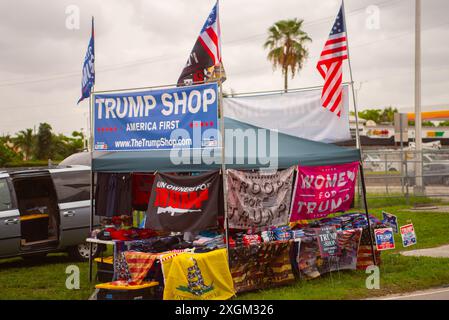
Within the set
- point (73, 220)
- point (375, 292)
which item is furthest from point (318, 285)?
point (73, 220)

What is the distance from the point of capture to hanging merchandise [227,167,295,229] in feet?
32.4

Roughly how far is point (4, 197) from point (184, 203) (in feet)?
15.7

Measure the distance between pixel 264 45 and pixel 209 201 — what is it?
3535 centimetres

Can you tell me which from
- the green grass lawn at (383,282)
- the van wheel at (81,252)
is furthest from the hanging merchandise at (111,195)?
the green grass lawn at (383,282)

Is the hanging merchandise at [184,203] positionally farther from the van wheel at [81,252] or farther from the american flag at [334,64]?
the van wheel at [81,252]

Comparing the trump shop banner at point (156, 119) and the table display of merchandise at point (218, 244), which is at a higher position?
the trump shop banner at point (156, 119)

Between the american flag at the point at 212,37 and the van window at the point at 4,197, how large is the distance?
5632 millimetres

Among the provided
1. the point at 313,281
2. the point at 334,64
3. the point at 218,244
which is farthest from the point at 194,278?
the point at 334,64

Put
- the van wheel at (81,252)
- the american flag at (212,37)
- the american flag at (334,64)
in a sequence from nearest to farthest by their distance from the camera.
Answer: the american flag at (212,37)
the american flag at (334,64)
the van wheel at (81,252)

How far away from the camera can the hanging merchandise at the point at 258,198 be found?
9.87 metres

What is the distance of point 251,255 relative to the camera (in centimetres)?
977

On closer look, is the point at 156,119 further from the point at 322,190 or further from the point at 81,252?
the point at 81,252

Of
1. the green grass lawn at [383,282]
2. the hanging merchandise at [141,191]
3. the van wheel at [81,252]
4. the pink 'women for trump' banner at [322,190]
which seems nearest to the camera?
the green grass lawn at [383,282]

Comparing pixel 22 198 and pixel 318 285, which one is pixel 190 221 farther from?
pixel 22 198
